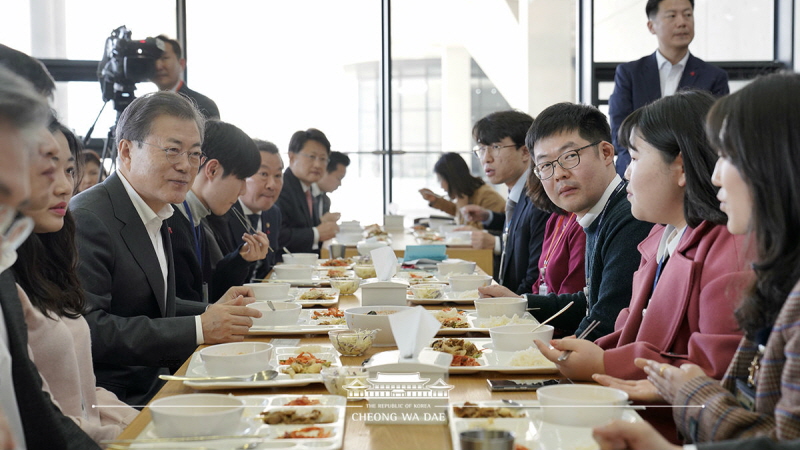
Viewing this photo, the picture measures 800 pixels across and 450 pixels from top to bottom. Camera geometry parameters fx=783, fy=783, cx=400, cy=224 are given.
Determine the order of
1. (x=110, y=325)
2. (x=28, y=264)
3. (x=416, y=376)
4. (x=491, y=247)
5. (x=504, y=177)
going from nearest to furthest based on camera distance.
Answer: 1. (x=416, y=376)
2. (x=28, y=264)
3. (x=110, y=325)
4. (x=504, y=177)
5. (x=491, y=247)

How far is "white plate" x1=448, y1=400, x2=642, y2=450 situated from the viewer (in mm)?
1132

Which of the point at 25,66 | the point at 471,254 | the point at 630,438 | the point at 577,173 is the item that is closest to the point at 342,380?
the point at 630,438

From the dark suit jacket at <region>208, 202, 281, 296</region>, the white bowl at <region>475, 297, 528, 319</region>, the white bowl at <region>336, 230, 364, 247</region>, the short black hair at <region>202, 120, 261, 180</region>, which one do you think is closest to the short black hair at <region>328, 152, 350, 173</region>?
the white bowl at <region>336, 230, 364, 247</region>

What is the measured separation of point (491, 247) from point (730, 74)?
3.60 metres

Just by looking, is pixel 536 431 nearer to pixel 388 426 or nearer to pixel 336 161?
pixel 388 426

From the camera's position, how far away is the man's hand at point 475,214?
556cm

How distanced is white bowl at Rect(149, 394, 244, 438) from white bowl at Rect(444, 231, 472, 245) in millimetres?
3446

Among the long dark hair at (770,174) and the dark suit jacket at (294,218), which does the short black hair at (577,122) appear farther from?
the dark suit jacket at (294,218)

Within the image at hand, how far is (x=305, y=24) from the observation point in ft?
24.3

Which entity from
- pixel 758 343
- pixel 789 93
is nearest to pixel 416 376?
pixel 758 343

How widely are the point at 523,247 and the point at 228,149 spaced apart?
A: 4.54 feet

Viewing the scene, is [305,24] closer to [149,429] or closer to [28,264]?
[28,264]

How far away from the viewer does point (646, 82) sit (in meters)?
4.84

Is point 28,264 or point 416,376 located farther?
point 28,264
